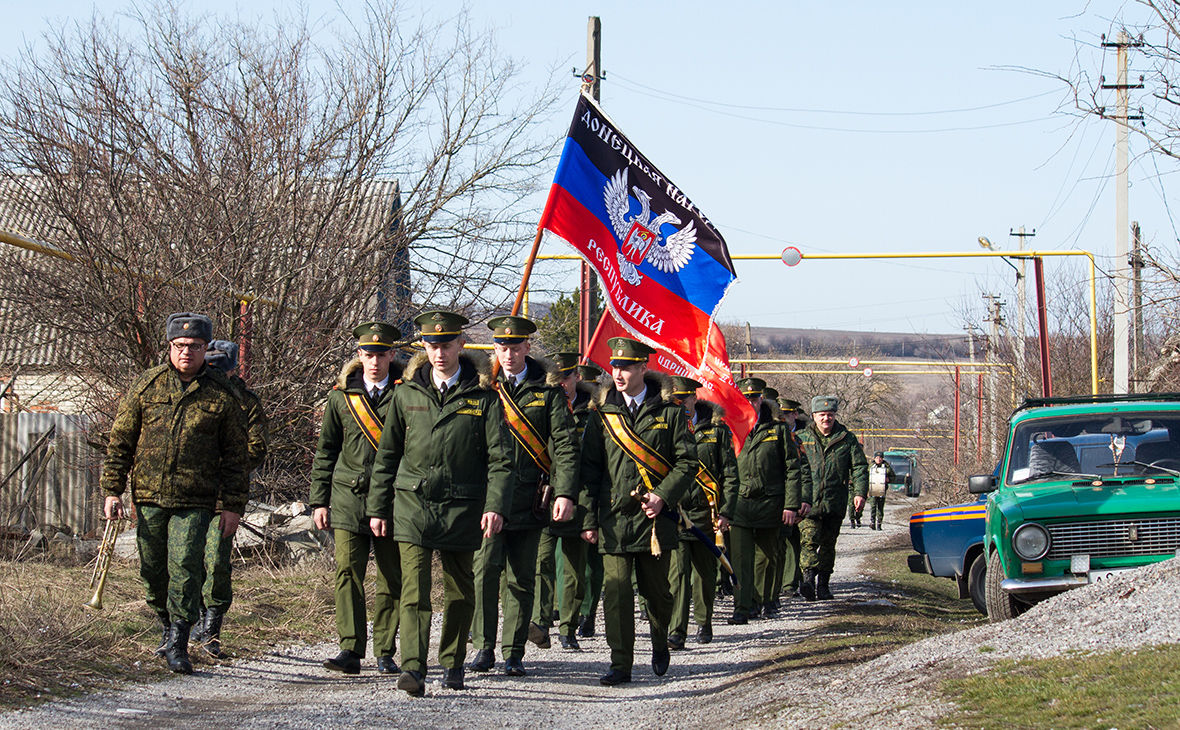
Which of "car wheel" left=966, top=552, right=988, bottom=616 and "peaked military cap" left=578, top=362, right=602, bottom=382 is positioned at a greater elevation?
"peaked military cap" left=578, top=362, right=602, bottom=382

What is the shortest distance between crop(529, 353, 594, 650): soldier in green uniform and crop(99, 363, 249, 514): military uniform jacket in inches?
90.1

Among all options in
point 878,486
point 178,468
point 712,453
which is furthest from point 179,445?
point 878,486

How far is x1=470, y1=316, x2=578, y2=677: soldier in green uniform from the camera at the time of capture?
329 inches

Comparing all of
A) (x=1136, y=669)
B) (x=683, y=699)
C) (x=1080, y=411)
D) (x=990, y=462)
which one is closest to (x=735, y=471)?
(x=1080, y=411)

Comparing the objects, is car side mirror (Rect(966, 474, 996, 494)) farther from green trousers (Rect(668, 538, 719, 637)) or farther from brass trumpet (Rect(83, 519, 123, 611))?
brass trumpet (Rect(83, 519, 123, 611))

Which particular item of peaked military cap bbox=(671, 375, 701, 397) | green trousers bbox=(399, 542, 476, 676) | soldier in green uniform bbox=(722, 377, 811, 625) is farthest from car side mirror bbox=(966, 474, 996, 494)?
green trousers bbox=(399, 542, 476, 676)

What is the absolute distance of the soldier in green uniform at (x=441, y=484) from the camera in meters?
7.60

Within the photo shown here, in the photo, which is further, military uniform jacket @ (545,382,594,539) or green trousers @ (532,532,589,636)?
green trousers @ (532,532,589,636)

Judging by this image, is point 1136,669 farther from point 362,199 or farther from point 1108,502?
point 362,199

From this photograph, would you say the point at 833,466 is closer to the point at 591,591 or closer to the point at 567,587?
the point at 591,591

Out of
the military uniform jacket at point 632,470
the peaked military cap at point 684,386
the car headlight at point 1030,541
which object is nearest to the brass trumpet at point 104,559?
the military uniform jacket at point 632,470

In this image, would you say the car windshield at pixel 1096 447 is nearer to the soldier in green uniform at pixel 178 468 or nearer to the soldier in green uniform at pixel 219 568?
the soldier in green uniform at pixel 219 568

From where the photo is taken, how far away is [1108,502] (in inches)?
383

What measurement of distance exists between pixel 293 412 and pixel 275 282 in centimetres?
149
